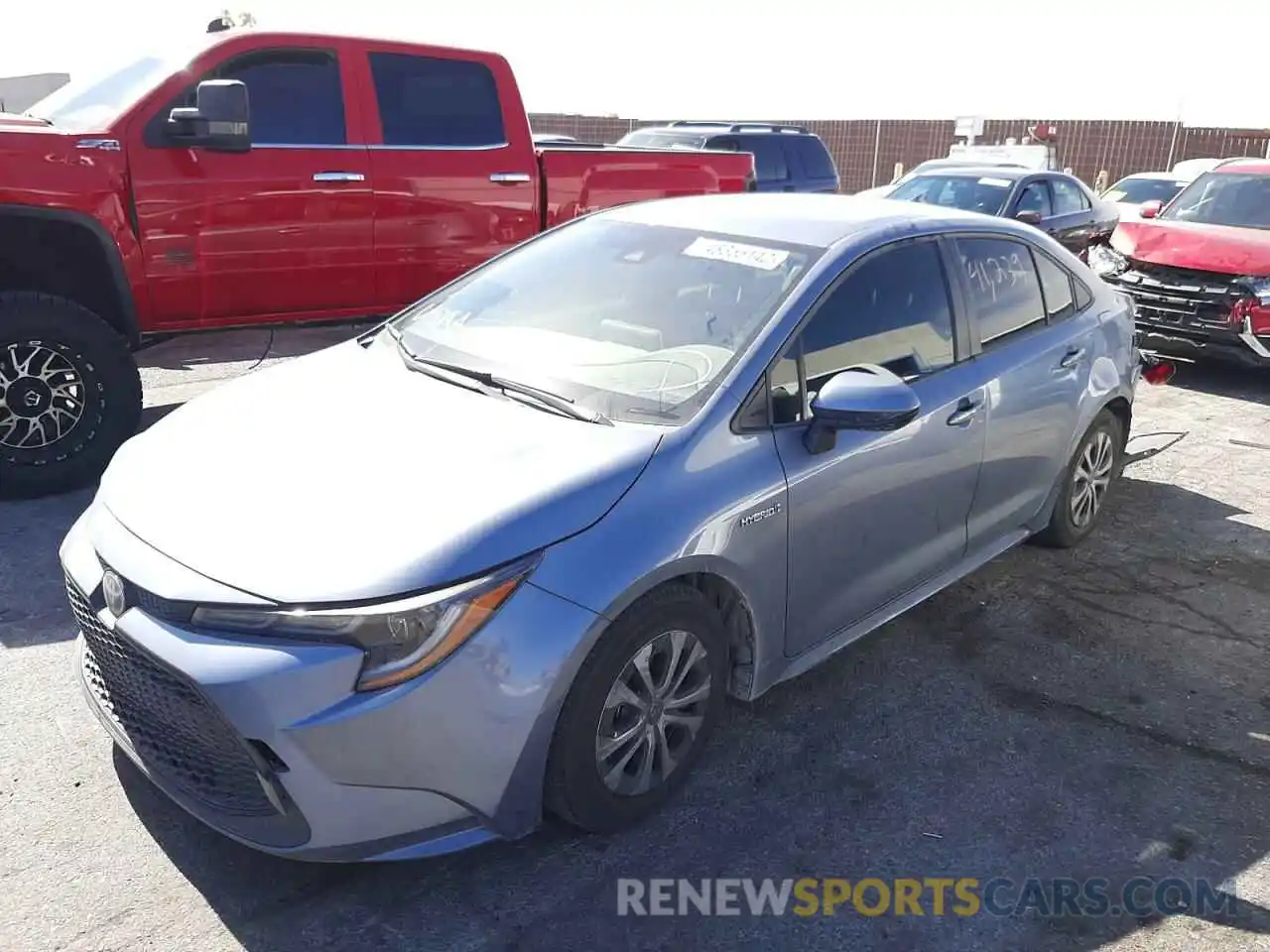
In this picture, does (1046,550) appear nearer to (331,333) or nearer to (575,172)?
(575,172)

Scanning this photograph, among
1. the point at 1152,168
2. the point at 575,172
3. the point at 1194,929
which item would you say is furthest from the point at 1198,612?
the point at 1152,168

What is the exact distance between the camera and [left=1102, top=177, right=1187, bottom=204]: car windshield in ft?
54.2

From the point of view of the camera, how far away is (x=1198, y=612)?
14.7ft

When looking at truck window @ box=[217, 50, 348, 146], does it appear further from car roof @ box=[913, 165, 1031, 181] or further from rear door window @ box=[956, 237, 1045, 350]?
car roof @ box=[913, 165, 1031, 181]

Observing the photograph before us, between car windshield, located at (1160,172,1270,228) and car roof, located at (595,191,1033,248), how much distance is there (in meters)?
6.12

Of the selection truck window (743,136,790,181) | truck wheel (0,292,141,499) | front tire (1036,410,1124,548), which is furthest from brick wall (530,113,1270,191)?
front tire (1036,410,1124,548)

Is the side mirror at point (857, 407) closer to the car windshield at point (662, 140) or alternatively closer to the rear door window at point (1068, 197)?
the rear door window at point (1068, 197)

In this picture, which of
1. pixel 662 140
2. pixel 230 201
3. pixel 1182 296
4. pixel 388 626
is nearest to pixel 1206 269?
pixel 1182 296

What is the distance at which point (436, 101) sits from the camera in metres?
6.21

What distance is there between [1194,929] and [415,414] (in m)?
2.49

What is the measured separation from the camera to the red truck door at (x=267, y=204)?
17.5ft

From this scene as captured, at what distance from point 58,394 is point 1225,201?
933cm

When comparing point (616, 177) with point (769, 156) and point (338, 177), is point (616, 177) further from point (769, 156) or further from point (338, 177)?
point (769, 156)

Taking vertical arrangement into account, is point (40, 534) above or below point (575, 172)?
below
